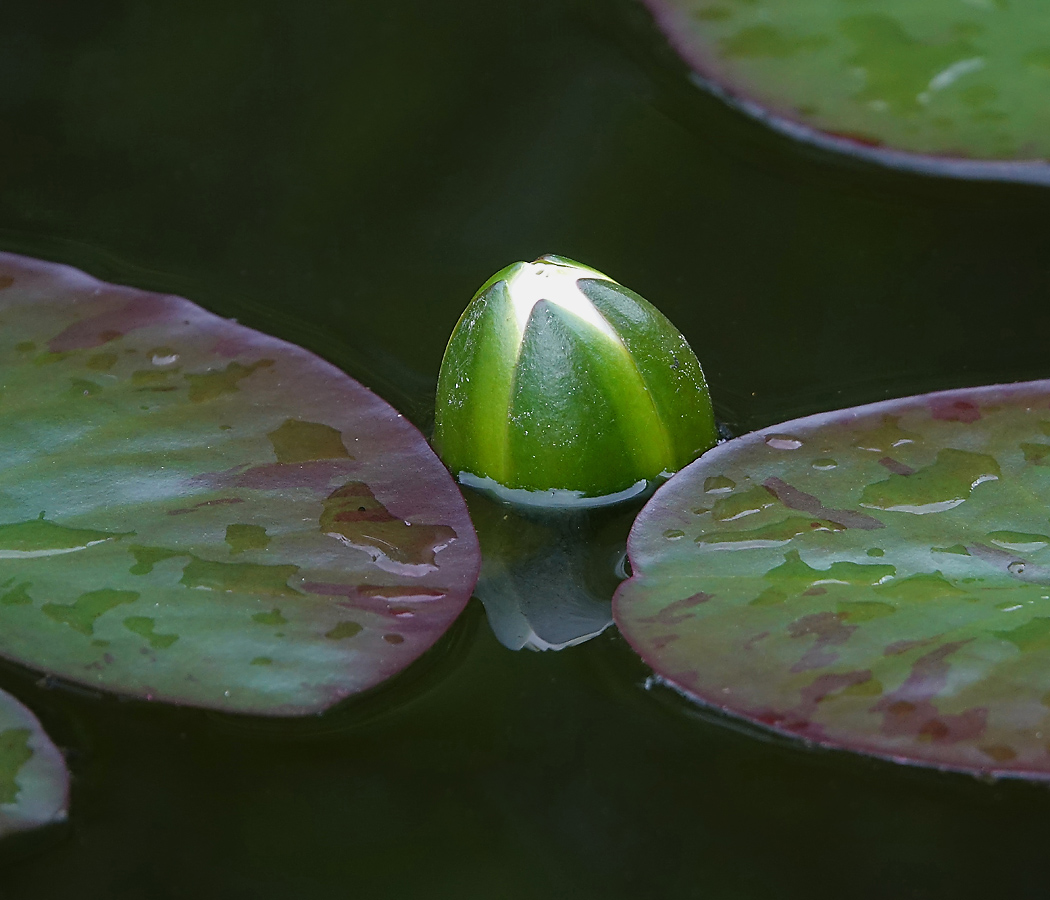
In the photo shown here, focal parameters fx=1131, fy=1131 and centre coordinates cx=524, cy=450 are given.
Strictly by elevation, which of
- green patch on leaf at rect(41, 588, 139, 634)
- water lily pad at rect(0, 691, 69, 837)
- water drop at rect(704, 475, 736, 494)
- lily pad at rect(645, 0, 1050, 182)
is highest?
lily pad at rect(645, 0, 1050, 182)

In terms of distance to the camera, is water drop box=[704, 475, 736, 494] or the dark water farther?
water drop box=[704, 475, 736, 494]

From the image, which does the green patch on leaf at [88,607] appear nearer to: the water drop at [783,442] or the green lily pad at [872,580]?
the green lily pad at [872,580]

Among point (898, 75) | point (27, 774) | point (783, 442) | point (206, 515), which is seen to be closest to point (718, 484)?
point (783, 442)

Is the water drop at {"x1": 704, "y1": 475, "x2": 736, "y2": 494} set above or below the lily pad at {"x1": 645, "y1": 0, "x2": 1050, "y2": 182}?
below

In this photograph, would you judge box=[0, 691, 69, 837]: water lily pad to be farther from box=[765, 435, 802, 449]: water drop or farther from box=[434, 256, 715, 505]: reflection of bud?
A: box=[765, 435, 802, 449]: water drop

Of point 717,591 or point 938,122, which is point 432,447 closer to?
point 717,591

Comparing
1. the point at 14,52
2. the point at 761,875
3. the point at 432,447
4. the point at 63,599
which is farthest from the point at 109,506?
the point at 14,52

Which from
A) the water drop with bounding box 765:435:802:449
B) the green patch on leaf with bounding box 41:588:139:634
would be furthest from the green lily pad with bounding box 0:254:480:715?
the water drop with bounding box 765:435:802:449


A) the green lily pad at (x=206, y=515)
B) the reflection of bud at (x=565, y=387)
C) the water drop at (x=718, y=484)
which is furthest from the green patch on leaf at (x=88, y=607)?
the water drop at (x=718, y=484)
